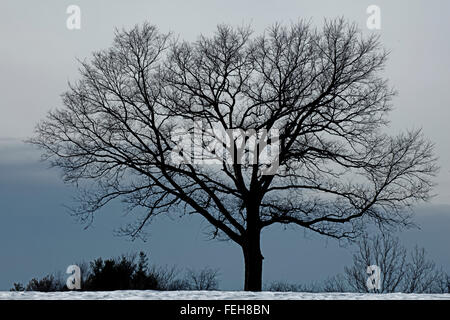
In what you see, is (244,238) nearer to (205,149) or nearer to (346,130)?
(205,149)

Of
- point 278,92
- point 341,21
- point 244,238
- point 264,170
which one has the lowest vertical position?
point 244,238

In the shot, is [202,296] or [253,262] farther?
[253,262]

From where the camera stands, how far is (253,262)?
2064 cm

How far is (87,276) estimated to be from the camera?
3150cm

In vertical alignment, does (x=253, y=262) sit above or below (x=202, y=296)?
above

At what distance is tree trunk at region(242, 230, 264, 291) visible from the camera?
2039 centimetres

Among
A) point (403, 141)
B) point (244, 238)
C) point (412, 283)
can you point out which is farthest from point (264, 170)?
point (412, 283)

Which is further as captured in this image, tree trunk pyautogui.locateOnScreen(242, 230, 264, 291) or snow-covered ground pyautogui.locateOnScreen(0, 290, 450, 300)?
tree trunk pyautogui.locateOnScreen(242, 230, 264, 291)

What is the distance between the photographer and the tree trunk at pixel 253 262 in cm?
2039

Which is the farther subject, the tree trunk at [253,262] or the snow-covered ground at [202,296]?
the tree trunk at [253,262]
